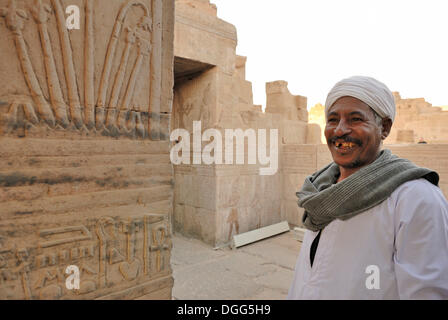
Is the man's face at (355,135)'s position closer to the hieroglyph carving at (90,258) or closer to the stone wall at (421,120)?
the hieroglyph carving at (90,258)

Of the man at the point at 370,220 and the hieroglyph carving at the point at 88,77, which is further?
the hieroglyph carving at the point at 88,77

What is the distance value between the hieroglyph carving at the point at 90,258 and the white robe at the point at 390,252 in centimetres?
88

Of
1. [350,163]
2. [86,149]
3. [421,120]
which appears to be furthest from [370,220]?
[421,120]

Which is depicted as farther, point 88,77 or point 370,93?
point 88,77

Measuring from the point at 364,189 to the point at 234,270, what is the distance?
127 inches

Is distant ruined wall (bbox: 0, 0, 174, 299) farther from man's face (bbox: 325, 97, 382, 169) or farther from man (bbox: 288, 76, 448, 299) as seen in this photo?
man's face (bbox: 325, 97, 382, 169)

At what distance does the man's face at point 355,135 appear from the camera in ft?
3.86

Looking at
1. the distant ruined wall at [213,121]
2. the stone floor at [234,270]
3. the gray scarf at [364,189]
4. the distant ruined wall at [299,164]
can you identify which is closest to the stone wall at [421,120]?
the distant ruined wall at [299,164]

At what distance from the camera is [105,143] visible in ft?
4.96

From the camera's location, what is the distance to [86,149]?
1.45m

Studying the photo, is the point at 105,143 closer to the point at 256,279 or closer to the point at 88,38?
the point at 88,38

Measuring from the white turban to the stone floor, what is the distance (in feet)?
8.66

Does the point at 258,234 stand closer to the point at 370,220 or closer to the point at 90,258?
the point at 90,258

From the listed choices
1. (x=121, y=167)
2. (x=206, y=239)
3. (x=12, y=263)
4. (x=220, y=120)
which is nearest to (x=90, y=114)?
(x=121, y=167)
